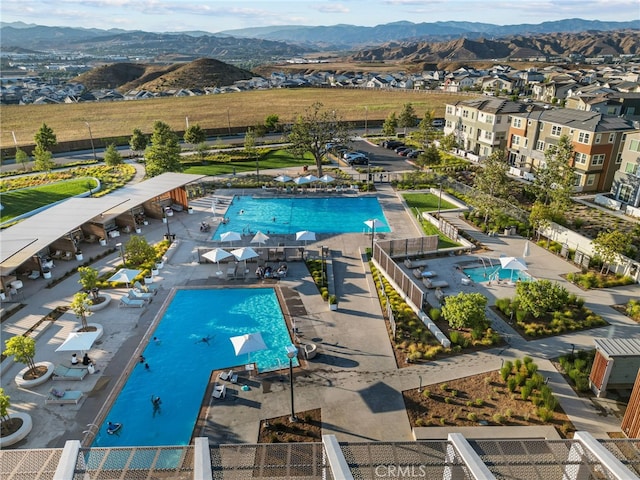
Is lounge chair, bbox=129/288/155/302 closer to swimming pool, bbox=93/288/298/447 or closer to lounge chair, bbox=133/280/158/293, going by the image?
lounge chair, bbox=133/280/158/293

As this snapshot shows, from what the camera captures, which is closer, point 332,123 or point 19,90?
point 332,123

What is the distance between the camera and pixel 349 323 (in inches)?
917

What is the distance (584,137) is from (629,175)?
5.39 meters

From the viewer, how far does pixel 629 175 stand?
3872 cm

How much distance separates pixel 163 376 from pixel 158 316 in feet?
16.8

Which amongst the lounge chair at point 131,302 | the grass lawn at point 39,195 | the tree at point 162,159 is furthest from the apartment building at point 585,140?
the grass lawn at point 39,195

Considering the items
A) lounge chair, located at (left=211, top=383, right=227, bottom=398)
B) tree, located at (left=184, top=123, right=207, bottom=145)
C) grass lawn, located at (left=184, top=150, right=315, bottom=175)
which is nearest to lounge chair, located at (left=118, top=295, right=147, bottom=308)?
lounge chair, located at (left=211, top=383, right=227, bottom=398)

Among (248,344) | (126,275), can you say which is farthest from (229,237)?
(248,344)

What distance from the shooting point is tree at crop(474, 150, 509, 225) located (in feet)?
114

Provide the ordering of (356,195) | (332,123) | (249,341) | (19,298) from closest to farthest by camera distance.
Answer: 1. (249,341)
2. (19,298)
3. (356,195)
4. (332,123)

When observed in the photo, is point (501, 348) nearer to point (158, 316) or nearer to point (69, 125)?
point (158, 316)

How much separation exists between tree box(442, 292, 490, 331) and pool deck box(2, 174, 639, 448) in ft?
5.27

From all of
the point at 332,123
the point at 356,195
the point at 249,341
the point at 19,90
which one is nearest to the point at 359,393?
the point at 249,341

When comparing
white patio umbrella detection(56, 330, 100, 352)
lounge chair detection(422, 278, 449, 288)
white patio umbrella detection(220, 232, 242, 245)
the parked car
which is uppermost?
white patio umbrella detection(220, 232, 242, 245)
